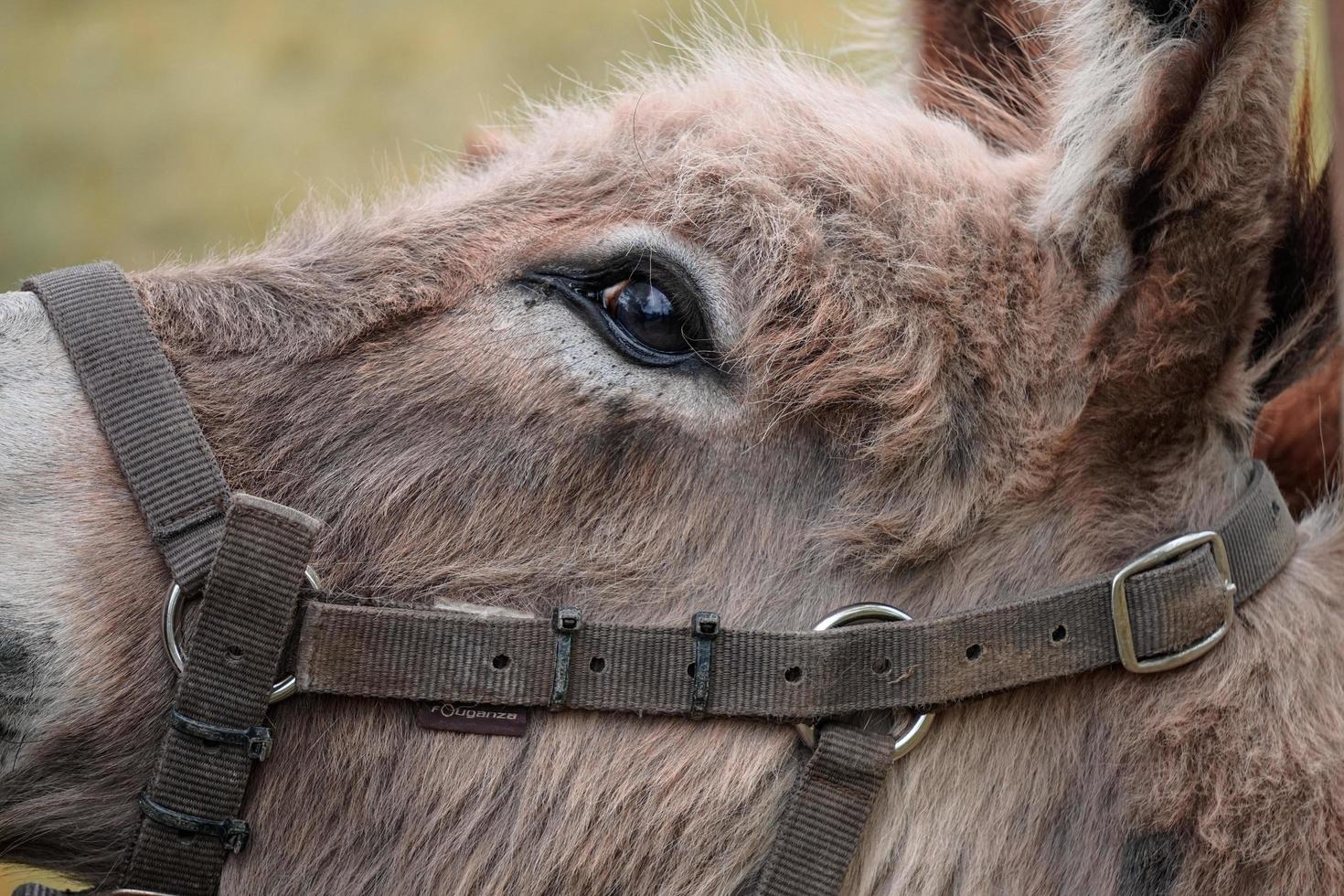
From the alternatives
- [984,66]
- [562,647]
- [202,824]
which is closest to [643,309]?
[562,647]

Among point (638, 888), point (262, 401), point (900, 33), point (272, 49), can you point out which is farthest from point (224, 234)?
point (638, 888)

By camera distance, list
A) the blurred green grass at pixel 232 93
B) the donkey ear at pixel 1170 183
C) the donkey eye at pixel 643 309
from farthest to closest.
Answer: the blurred green grass at pixel 232 93 → the donkey eye at pixel 643 309 → the donkey ear at pixel 1170 183

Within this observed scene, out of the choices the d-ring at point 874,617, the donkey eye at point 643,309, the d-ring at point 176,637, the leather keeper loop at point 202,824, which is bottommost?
the leather keeper loop at point 202,824

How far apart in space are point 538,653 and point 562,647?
0.13 feet

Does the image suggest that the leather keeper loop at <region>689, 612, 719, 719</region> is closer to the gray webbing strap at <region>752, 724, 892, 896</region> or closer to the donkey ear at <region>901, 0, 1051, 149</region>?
the gray webbing strap at <region>752, 724, 892, 896</region>

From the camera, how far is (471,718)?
1.96m

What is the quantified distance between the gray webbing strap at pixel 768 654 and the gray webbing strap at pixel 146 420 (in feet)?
0.71

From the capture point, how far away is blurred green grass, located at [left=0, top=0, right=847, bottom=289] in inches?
274

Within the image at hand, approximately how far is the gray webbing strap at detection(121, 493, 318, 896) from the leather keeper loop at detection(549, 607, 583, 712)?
15.9 inches

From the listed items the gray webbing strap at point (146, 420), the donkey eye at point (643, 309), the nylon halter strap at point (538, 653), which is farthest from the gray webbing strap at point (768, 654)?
the donkey eye at point (643, 309)

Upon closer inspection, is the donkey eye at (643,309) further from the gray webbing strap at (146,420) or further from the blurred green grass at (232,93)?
the blurred green grass at (232,93)

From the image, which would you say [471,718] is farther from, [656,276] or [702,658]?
[656,276]

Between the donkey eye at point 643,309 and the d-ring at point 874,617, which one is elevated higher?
the donkey eye at point 643,309

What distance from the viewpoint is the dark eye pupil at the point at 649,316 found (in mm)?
2062
